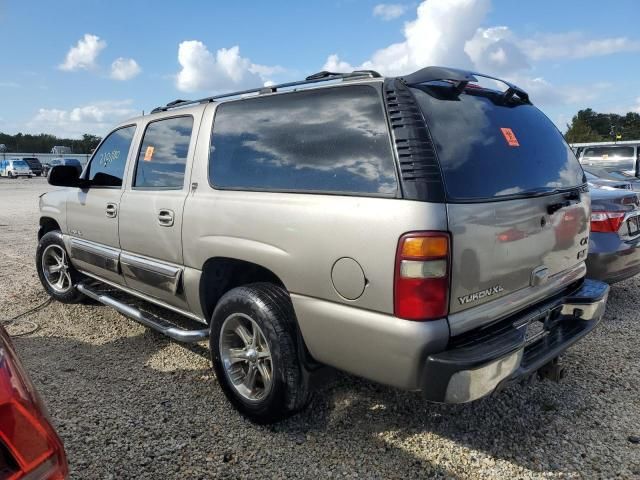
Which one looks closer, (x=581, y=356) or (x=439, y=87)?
(x=439, y=87)

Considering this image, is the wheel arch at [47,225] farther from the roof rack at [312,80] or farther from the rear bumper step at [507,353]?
the rear bumper step at [507,353]

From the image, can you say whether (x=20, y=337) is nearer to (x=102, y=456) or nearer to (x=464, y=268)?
(x=102, y=456)

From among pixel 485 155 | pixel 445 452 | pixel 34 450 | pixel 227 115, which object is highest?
pixel 227 115

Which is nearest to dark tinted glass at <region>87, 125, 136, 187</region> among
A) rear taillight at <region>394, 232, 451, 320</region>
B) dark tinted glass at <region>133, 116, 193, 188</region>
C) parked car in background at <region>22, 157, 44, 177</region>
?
dark tinted glass at <region>133, 116, 193, 188</region>

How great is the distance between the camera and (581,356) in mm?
3811

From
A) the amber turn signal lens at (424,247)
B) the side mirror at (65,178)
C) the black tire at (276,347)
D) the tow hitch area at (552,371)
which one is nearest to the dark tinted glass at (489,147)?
the amber turn signal lens at (424,247)

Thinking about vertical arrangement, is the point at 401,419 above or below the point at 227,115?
below

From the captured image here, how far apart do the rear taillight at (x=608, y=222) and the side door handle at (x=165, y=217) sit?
367 cm

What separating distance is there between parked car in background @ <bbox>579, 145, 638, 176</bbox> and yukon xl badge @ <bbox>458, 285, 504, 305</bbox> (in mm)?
12676

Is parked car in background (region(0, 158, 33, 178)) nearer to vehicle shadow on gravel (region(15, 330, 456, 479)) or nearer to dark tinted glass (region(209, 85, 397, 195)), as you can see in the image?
vehicle shadow on gravel (region(15, 330, 456, 479))

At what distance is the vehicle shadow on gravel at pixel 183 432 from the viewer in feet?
8.14

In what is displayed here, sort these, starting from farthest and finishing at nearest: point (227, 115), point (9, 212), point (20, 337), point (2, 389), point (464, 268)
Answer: point (9, 212), point (20, 337), point (227, 115), point (464, 268), point (2, 389)

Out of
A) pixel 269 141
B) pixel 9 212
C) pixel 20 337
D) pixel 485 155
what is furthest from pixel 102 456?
pixel 9 212

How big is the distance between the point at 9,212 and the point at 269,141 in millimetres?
15263
